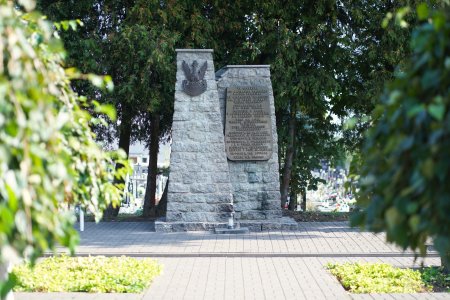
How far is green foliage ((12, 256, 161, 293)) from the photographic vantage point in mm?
9242

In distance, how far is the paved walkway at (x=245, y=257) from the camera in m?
9.31

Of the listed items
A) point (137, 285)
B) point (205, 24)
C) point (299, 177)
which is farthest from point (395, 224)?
point (299, 177)

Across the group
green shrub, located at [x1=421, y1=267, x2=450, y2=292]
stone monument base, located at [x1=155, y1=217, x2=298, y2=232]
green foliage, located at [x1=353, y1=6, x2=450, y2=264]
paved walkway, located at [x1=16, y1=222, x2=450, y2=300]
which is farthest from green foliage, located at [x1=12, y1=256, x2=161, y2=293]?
green foliage, located at [x1=353, y1=6, x2=450, y2=264]

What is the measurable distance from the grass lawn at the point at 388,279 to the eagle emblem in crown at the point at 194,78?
6777 millimetres

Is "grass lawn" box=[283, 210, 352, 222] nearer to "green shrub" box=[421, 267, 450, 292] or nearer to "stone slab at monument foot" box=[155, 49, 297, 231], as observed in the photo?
"stone slab at monument foot" box=[155, 49, 297, 231]

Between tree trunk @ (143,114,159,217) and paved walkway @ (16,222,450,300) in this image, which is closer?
paved walkway @ (16,222,450,300)

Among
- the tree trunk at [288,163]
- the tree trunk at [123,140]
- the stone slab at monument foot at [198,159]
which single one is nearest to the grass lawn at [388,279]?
the stone slab at monument foot at [198,159]

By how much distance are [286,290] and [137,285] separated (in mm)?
1784

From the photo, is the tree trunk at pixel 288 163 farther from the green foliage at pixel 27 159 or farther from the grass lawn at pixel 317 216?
the green foliage at pixel 27 159

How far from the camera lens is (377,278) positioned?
995 centimetres

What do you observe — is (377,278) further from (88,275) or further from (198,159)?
(198,159)

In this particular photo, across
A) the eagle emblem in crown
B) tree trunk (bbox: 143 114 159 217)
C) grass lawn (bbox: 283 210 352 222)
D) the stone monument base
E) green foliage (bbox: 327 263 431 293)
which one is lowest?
green foliage (bbox: 327 263 431 293)

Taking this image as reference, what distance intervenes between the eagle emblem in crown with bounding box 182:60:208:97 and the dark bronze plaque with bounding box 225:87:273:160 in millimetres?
867

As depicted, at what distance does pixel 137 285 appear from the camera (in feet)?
30.7
